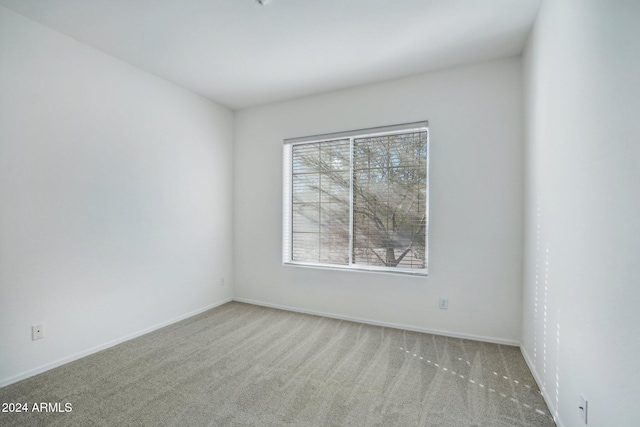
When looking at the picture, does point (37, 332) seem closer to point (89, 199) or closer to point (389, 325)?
point (89, 199)

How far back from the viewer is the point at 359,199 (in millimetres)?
3541

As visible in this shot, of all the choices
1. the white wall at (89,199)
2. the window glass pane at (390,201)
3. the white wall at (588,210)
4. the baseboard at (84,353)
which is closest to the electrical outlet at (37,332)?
the white wall at (89,199)

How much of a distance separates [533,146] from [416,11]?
140 cm

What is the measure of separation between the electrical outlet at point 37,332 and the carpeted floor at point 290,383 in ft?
→ 1.02

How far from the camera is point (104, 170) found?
9.13 feet

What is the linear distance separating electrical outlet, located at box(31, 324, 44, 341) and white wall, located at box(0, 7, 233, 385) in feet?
0.10

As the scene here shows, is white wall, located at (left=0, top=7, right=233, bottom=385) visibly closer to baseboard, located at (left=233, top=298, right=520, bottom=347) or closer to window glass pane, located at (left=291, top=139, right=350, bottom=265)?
baseboard, located at (left=233, top=298, right=520, bottom=347)

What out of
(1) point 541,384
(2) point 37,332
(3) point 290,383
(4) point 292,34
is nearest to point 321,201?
(4) point 292,34

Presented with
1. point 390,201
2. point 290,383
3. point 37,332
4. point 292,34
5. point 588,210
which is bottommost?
point 290,383

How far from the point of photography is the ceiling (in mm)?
2182

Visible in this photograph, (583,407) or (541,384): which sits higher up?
(583,407)

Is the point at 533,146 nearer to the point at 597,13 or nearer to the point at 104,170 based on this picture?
the point at 597,13

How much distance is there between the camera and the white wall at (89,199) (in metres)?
2.24

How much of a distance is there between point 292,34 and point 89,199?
2.26 metres
